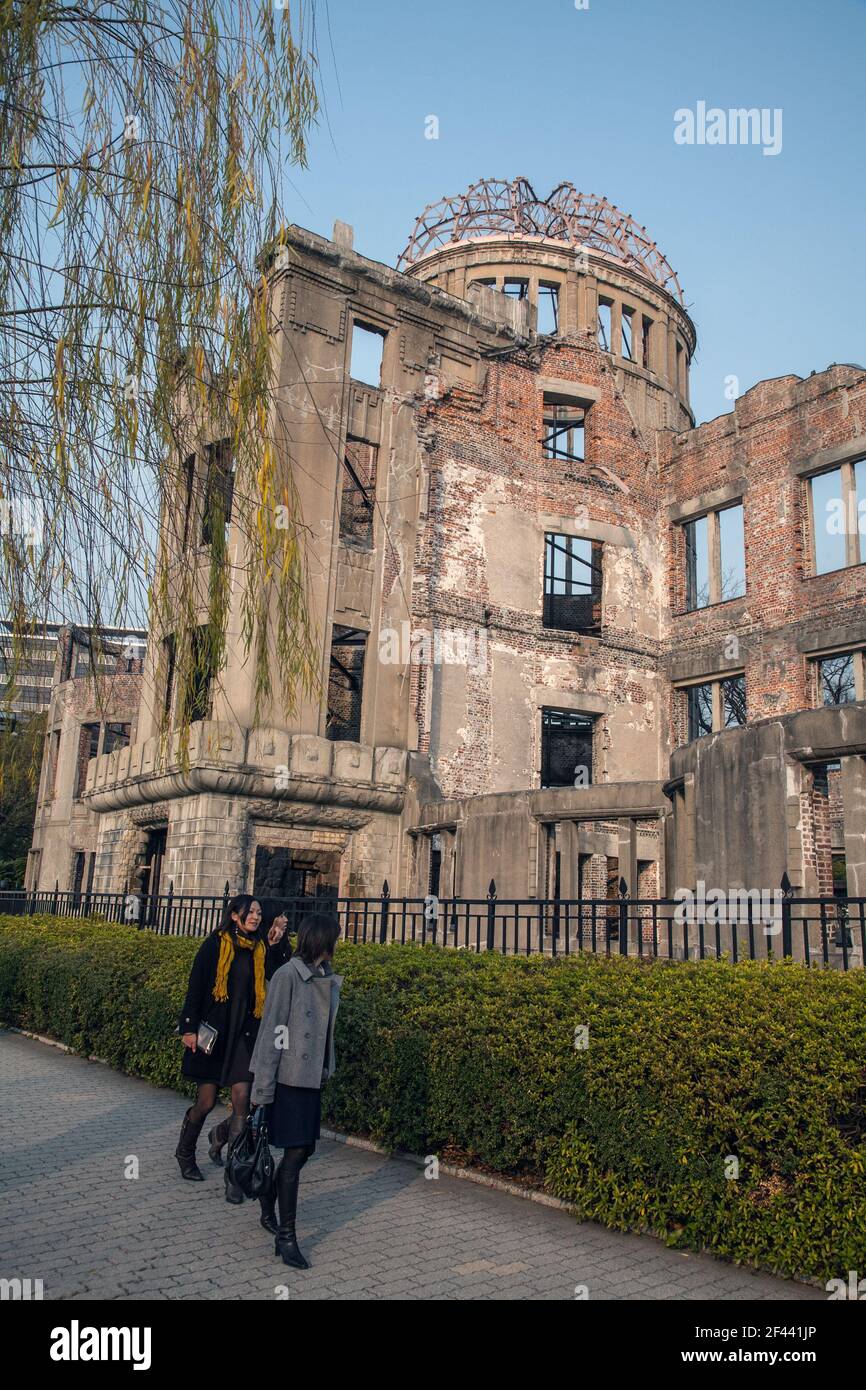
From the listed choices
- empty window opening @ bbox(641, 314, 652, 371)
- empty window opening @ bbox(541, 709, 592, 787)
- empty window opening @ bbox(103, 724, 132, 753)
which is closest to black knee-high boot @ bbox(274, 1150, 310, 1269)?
empty window opening @ bbox(541, 709, 592, 787)

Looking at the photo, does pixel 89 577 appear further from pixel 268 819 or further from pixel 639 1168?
pixel 268 819

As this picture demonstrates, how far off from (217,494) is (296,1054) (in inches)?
116

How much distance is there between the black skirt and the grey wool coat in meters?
0.04

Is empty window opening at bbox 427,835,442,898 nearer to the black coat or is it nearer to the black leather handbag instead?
the black coat

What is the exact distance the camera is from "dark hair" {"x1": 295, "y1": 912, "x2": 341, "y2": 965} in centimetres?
543

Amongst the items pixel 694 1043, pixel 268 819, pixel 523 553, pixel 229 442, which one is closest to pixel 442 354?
pixel 523 553

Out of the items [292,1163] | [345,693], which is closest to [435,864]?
[345,693]

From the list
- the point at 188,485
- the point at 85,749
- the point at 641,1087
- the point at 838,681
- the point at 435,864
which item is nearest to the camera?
the point at 188,485

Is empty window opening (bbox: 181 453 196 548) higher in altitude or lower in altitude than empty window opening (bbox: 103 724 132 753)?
lower

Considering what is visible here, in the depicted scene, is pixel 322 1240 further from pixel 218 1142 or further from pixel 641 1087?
pixel 641 1087

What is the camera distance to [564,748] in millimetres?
28719

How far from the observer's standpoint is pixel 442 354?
24.0 metres

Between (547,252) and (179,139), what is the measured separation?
25487 mm

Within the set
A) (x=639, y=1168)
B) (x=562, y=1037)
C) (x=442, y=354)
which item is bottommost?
(x=639, y=1168)
